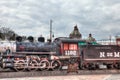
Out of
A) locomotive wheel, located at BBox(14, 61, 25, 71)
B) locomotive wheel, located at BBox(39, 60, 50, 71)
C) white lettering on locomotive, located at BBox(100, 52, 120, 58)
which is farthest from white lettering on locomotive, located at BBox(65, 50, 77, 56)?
locomotive wheel, located at BBox(14, 61, 25, 71)

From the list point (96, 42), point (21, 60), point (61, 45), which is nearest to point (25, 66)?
point (21, 60)

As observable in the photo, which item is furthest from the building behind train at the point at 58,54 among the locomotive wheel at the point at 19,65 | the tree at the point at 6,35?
the tree at the point at 6,35

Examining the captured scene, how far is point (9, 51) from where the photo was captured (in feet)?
76.8

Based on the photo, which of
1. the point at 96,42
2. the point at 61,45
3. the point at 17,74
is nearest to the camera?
the point at 17,74

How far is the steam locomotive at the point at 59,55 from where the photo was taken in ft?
75.5

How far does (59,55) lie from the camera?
24.5 m

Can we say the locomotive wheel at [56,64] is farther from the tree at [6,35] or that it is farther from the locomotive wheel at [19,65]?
the tree at [6,35]

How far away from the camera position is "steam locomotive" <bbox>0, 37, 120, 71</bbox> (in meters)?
23.0

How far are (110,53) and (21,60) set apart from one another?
8409 mm


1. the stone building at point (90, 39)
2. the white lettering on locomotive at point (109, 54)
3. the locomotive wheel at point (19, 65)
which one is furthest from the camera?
the stone building at point (90, 39)

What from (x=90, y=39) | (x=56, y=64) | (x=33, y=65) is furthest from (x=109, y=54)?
(x=33, y=65)

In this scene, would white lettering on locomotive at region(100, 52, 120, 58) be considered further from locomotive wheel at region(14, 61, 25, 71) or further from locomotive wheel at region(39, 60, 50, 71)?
locomotive wheel at region(14, 61, 25, 71)

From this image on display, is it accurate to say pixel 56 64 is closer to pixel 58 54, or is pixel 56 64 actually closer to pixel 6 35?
pixel 58 54

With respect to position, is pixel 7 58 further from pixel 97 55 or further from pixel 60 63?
pixel 97 55
